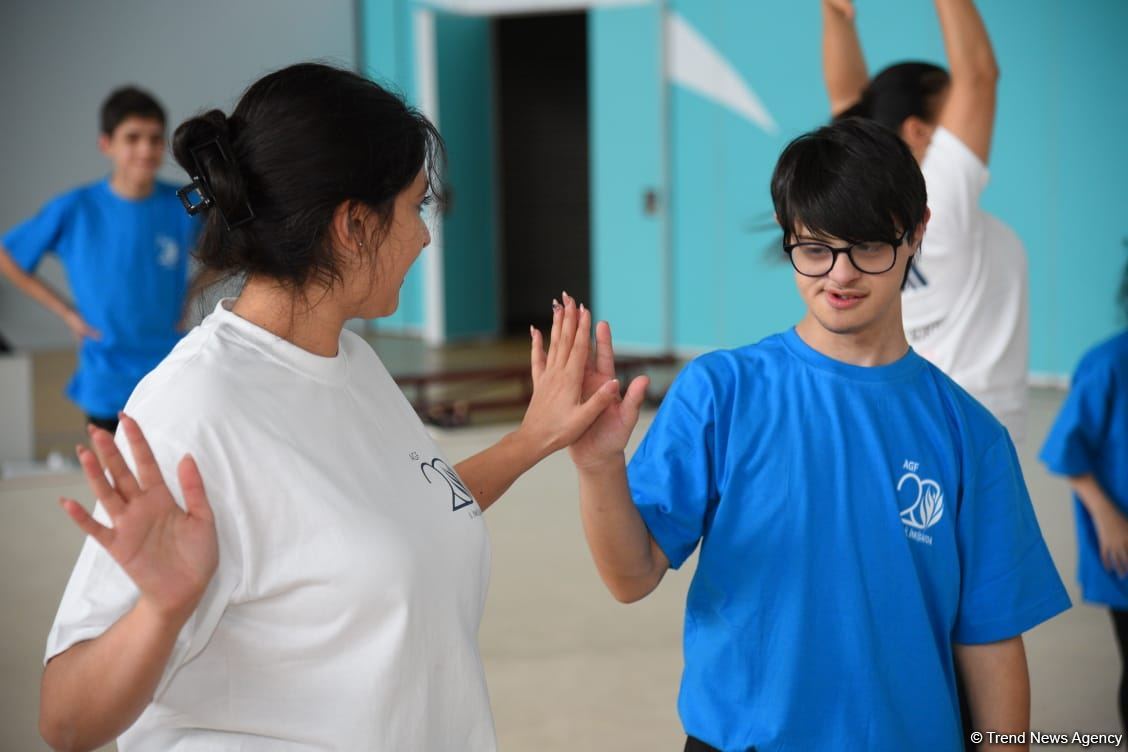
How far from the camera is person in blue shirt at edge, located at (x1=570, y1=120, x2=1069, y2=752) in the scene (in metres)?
1.50

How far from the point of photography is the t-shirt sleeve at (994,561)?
1.55 metres

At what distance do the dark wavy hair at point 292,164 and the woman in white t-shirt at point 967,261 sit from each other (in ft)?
4.35

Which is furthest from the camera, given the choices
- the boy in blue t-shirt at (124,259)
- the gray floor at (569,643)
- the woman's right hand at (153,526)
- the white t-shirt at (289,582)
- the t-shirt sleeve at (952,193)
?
the boy in blue t-shirt at (124,259)

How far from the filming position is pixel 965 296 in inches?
93.1

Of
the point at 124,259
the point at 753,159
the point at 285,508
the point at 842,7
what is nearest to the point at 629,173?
the point at 753,159

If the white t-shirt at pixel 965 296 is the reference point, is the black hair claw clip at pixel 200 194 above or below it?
above

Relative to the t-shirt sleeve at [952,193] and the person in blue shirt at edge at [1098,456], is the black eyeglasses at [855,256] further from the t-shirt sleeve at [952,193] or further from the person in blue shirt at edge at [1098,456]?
the person in blue shirt at edge at [1098,456]

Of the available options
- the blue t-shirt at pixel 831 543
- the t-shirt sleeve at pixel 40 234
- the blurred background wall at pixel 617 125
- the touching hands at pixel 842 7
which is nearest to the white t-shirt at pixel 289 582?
the blue t-shirt at pixel 831 543

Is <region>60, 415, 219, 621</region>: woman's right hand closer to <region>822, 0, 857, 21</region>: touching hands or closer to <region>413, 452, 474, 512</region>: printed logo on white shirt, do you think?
<region>413, 452, 474, 512</region>: printed logo on white shirt

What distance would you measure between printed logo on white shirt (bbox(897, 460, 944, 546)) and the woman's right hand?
0.86m

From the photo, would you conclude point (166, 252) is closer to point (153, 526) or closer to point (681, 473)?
point (681, 473)

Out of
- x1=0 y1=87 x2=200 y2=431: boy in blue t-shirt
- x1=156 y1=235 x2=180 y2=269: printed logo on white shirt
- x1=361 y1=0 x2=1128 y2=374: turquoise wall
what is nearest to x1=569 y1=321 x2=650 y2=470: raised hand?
x1=0 y1=87 x2=200 y2=431: boy in blue t-shirt

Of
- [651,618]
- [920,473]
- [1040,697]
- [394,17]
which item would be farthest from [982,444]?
[394,17]

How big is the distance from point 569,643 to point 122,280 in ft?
6.74
